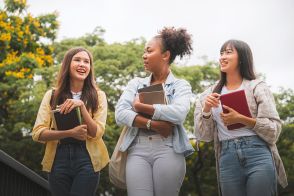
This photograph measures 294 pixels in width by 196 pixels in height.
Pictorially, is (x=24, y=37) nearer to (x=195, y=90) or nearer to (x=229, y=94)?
(x=195, y=90)

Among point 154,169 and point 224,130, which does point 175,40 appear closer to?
point 224,130

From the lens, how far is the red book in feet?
11.8

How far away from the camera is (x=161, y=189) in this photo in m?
3.54

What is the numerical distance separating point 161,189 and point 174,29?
4.86ft

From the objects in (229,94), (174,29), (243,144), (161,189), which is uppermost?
(174,29)

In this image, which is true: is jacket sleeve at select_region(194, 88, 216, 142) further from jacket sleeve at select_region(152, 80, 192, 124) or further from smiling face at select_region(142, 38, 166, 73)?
smiling face at select_region(142, 38, 166, 73)

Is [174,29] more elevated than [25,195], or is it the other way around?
[174,29]

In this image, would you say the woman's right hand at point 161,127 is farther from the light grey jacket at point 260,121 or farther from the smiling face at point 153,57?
the smiling face at point 153,57

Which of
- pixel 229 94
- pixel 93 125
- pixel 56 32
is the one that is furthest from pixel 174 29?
pixel 56 32

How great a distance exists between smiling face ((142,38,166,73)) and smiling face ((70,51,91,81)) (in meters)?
0.53

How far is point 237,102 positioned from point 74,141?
137 centimetres

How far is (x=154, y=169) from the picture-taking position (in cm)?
A: 357

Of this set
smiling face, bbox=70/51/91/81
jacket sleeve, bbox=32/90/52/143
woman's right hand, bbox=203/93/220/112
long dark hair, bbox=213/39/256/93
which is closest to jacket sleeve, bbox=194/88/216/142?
woman's right hand, bbox=203/93/220/112

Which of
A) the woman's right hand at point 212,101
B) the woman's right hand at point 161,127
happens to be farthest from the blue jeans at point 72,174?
the woman's right hand at point 212,101
